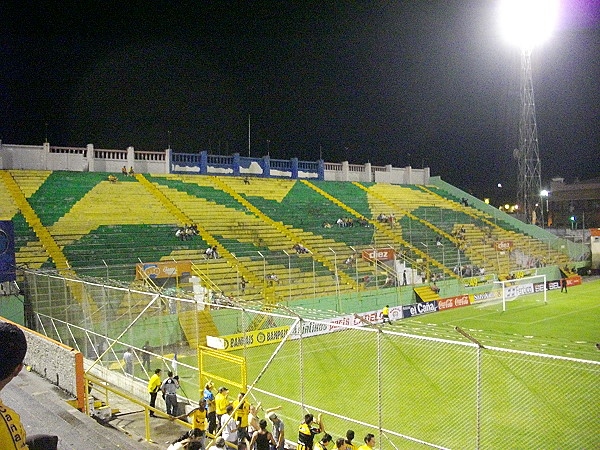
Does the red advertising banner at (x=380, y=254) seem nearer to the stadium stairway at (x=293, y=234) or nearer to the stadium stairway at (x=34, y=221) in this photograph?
the stadium stairway at (x=293, y=234)

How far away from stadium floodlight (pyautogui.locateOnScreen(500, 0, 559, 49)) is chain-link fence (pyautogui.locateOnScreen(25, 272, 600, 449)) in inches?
1183

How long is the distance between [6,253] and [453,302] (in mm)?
24568

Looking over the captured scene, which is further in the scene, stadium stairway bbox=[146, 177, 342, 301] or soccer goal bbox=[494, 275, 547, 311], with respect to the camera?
soccer goal bbox=[494, 275, 547, 311]

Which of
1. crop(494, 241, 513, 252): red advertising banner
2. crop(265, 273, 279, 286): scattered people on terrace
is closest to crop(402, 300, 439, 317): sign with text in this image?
crop(265, 273, 279, 286): scattered people on terrace

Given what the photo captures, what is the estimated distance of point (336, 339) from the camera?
74.6ft

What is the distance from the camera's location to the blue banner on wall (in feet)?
63.7

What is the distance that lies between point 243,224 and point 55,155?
13.6 metres

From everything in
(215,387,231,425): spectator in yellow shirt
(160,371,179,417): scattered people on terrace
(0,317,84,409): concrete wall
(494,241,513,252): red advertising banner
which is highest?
(494,241,513,252): red advertising banner

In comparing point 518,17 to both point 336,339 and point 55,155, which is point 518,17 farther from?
point 55,155

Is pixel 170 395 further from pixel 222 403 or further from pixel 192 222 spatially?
pixel 192 222

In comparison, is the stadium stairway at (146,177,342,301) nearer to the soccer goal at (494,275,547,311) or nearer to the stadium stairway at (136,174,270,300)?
the stadium stairway at (136,174,270,300)

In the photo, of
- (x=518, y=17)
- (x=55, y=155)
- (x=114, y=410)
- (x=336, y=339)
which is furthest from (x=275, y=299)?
(x=518, y=17)

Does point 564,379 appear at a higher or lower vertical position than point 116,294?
lower

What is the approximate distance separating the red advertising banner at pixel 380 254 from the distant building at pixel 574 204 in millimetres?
38981
